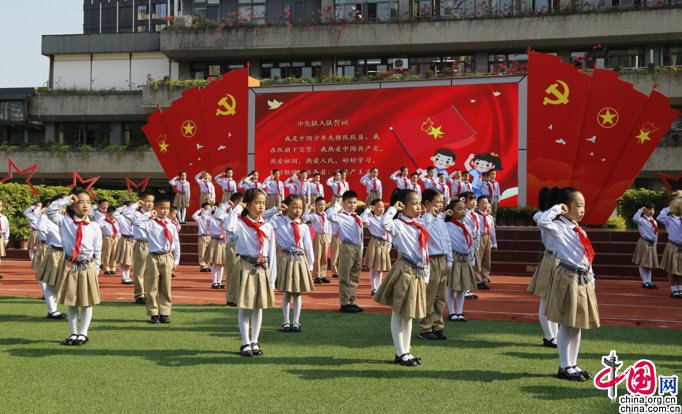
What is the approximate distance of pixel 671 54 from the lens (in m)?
23.4

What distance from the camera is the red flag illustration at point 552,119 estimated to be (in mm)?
16312

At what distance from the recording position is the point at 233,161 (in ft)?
63.9

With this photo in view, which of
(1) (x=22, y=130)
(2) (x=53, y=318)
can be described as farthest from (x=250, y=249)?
(1) (x=22, y=130)

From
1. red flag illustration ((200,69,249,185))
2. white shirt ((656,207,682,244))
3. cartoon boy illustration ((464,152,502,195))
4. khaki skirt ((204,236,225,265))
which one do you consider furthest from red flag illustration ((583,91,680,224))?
red flag illustration ((200,69,249,185))

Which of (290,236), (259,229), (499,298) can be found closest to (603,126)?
(499,298)

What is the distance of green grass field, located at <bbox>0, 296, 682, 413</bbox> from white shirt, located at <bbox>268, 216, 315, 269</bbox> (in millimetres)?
1020

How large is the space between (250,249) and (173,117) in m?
15.7

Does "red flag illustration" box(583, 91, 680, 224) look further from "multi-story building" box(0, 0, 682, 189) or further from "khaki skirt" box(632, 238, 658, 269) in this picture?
"khaki skirt" box(632, 238, 658, 269)

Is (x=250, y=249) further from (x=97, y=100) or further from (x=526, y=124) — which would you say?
(x=97, y=100)

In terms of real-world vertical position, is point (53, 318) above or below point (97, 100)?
below

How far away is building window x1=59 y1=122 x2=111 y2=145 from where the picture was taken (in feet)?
92.4

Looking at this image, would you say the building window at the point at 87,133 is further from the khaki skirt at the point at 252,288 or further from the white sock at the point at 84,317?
the khaki skirt at the point at 252,288

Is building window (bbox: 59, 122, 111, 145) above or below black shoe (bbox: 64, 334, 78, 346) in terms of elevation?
above

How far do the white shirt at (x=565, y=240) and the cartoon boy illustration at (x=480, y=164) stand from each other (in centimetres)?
1242
